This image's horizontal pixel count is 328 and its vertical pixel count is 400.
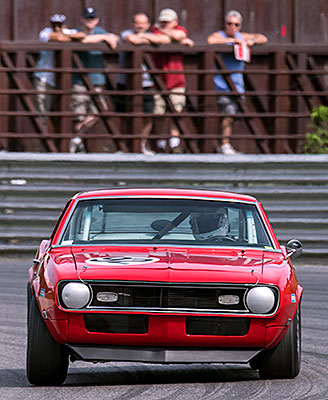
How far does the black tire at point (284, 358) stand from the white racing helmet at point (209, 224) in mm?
945

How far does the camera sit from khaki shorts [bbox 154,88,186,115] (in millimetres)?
16766

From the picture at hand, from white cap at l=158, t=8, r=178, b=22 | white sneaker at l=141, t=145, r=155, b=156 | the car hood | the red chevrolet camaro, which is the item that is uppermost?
white cap at l=158, t=8, r=178, b=22

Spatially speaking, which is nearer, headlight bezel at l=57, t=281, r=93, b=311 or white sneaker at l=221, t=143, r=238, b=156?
headlight bezel at l=57, t=281, r=93, b=311

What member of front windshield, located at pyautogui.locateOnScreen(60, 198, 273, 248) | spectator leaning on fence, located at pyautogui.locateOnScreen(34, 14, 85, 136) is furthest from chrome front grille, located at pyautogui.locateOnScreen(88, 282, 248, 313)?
spectator leaning on fence, located at pyautogui.locateOnScreen(34, 14, 85, 136)

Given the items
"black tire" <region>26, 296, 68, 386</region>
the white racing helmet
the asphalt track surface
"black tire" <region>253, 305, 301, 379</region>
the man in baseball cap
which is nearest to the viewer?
the asphalt track surface

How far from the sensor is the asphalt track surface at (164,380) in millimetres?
6711

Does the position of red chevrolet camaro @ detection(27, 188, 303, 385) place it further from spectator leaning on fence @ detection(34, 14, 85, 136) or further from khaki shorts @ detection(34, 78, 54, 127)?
khaki shorts @ detection(34, 78, 54, 127)

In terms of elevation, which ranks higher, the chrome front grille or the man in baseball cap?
the man in baseball cap

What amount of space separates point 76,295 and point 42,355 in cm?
41

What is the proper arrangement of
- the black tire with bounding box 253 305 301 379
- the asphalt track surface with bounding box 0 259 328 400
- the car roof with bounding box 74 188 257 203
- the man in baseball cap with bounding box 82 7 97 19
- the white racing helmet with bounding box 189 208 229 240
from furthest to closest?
1. the man in baseball cap with bounding box 82 7 97 19
2. the car roof with bounding box 74 188 257 203
3. the white racing helmet with bounding box 189 208 229 240
4. the black tire with bounding box 253 305 301 379
5. the asphalt track surface with bounding box 0 259 328 400

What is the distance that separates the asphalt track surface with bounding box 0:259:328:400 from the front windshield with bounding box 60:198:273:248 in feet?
2.79

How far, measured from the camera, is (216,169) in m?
16.6

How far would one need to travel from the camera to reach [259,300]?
6.81m

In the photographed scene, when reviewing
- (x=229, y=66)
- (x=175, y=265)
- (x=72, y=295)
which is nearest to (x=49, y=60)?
(x=229, y=66)
